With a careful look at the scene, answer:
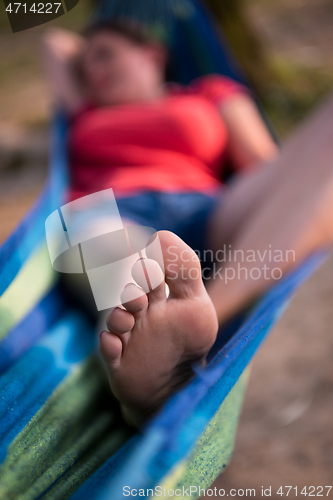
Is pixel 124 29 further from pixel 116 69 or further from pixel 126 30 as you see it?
pixel 116 69

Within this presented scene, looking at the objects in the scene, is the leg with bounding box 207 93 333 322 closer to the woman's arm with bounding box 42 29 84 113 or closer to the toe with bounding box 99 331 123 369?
the toe with bounding box 99 331 123 369

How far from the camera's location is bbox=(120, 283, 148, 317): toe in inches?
14.3

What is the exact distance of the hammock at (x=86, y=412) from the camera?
398 mm

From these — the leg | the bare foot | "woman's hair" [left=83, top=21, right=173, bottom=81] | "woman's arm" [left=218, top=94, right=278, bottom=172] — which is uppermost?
"woman's hair" [left=83, top=21, right=173, bottom=81]

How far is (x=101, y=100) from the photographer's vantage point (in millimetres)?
1079

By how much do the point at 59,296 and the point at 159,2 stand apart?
107 centimetres

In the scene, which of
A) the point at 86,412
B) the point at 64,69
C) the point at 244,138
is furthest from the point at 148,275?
the point at 64,69

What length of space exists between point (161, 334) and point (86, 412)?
18 centimetres

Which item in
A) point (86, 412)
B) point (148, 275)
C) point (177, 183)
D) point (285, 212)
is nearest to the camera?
point (148, 275)

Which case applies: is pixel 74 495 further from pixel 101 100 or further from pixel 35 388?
pixel 101 100

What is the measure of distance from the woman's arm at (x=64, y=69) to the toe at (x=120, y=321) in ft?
3.18

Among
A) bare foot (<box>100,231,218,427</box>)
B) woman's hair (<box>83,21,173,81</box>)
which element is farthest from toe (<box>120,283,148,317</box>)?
woman's hair (<box>83,21,173,81</box>)

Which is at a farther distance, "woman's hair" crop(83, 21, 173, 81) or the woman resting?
"woman's hair" crop(83, 21, 173, 81)

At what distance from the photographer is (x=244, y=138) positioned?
1065mm
